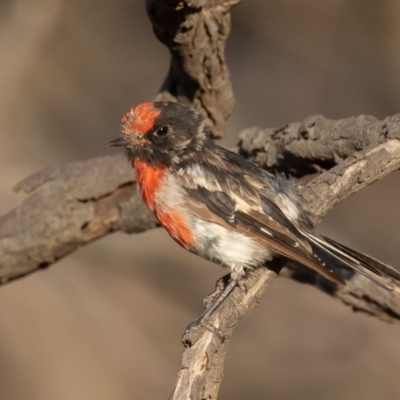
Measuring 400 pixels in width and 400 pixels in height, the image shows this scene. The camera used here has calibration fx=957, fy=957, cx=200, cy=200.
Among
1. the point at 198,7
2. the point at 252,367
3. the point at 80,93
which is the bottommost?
the point at 198,7

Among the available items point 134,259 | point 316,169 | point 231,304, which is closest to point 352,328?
point 134,259

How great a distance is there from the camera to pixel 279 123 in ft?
35.4

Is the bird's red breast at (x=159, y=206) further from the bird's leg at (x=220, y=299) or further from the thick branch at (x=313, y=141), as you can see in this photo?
the thick branch at (x=313, y=141)

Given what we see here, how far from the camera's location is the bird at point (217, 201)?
5145mm

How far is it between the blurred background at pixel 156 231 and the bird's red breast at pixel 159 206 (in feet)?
7.06

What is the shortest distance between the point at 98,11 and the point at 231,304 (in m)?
7.07

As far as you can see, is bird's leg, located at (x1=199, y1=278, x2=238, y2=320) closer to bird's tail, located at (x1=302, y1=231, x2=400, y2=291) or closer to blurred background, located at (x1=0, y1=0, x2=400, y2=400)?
bird's tail, located at (x1=302, y1=231, x2=400, y2=291)

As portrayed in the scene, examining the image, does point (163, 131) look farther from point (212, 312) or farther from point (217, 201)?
point (212, 312)

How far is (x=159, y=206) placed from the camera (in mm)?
5348

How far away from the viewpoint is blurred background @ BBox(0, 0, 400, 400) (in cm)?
889

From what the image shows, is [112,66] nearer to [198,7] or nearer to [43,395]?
[43,395]

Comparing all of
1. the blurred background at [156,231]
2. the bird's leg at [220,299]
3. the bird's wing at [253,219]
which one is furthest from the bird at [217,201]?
the blurred background at [156,231]

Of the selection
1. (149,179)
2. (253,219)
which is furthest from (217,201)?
(149,179)

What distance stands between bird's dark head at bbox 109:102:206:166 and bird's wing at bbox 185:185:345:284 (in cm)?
30
